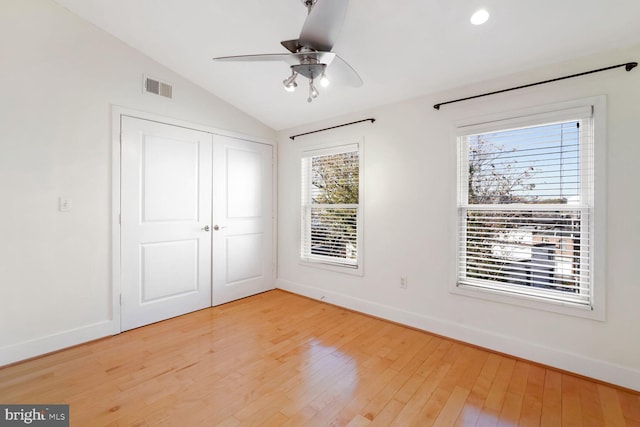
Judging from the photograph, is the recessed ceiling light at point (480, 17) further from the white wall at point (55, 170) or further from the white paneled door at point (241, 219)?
the white wall at point (55, 170)

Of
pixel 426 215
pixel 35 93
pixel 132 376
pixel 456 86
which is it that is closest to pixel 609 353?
pixel 426 215

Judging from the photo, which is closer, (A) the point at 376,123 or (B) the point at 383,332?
(B) the point at 383,332

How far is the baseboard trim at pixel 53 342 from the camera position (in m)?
2.26

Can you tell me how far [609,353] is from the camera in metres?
2.06

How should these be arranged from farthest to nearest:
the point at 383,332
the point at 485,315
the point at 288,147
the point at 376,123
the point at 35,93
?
1. the point at 288,147
2. the point at 376,123
3. the point at 383,332
4. the point at 485,315
5. the point at 35,93

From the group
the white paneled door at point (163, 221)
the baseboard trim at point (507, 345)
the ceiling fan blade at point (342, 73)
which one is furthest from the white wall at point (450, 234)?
the white paneled door at point (163, 221)

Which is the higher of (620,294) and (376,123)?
(376,123)

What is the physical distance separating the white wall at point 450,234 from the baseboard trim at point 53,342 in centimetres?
221

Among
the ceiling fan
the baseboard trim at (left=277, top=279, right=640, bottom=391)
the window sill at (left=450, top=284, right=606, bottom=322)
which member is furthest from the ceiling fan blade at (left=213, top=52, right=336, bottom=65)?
the baseboard trim at (left=277, top=279, right=640, bottom=391)

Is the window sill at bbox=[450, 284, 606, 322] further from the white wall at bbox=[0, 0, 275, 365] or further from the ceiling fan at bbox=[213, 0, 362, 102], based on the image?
the white wall at bbox=[0, 0, 275, 365]

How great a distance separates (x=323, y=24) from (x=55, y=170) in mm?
2519

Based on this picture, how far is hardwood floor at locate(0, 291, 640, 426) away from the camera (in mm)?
1723

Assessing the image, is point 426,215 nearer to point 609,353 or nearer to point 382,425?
point 609,353

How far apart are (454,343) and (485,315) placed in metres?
0.38
